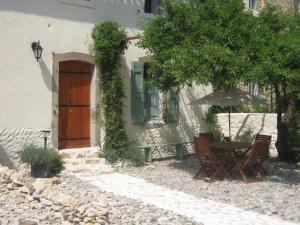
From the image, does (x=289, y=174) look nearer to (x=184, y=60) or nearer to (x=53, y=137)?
(x=184, y=60)

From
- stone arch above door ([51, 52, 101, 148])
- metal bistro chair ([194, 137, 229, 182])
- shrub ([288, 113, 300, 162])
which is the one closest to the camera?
metal bistro chair ([194, 137, 229, 182])

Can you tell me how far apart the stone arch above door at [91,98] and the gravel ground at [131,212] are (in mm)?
2378

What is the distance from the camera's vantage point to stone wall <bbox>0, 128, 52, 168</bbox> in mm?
9375

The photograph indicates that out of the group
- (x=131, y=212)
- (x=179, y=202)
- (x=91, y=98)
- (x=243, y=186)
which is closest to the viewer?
(x=131, y=212)

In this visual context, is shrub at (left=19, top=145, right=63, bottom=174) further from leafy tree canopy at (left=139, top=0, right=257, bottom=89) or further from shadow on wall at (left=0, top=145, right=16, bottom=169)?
leafy tree canopy at (left=139, top=0, right=257, bottom=89)

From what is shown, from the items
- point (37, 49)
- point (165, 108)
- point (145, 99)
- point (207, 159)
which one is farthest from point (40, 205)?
point (165, 108)

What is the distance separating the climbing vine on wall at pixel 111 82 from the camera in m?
10.6

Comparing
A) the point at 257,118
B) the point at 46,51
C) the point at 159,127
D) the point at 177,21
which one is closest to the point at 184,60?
the point at 177,21

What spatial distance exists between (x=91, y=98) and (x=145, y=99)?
1668 mm

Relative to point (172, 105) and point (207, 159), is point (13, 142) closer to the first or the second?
point (207, 159)

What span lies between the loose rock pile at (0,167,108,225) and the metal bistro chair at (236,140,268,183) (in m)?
3.67

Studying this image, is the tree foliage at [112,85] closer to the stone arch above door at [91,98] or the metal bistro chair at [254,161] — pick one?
the stone arch above door at [91,98]

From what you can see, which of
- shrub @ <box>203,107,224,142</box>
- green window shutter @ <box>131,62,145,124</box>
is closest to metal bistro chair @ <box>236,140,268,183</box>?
green window shutter @ <box>131,62,145,124</box>

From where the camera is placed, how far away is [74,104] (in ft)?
35.3
